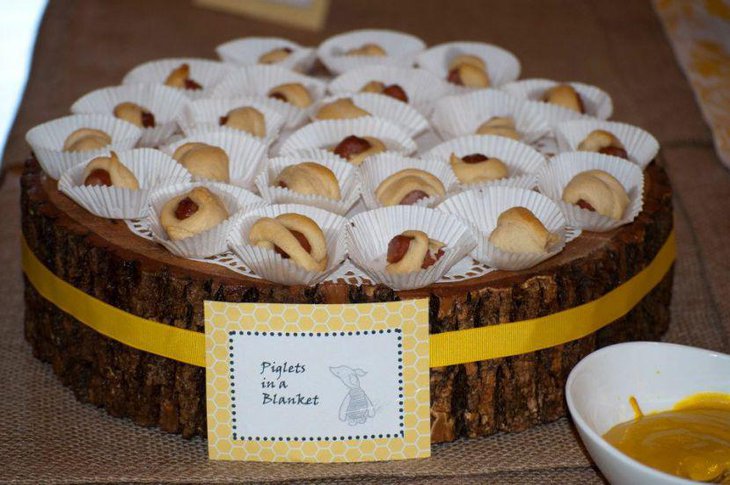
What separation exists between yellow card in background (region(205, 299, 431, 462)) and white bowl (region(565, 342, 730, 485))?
0.69 ft

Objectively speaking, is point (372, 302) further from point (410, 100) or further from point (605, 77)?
point (605, 77)

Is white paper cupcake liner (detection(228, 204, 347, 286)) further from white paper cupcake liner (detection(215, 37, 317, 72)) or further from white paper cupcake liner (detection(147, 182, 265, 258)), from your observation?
white paper cupcake liner (detection(215, 37, 317, 72))

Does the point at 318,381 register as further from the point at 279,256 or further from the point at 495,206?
the point at 495,206

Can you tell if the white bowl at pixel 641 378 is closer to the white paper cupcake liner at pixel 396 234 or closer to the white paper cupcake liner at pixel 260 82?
the white paper cupcake liner at pixel 396 234

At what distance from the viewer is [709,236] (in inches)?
80.0

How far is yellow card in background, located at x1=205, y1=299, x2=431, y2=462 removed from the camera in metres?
1.32

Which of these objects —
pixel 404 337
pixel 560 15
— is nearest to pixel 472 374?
pixel 404 337

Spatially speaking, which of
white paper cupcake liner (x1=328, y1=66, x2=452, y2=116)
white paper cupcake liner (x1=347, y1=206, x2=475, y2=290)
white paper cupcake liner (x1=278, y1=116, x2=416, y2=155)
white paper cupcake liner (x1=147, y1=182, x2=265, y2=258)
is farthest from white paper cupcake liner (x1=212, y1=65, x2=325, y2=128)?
white paper cupcake liner (x1=347, y1=206, x2=475, y2=290)

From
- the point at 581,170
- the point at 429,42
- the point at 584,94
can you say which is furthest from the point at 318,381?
the point at 429,42

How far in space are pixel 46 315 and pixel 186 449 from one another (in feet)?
1.11

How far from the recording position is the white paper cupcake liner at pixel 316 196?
1553mm

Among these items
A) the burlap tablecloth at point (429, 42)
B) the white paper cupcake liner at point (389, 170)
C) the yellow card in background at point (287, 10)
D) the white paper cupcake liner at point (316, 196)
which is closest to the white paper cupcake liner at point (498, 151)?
the white paper cupcake liner at point (389, 170)

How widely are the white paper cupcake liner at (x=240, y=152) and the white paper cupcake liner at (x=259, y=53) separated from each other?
490mm

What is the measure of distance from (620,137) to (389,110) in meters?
0.42
